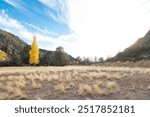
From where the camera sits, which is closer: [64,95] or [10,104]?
[10,104]

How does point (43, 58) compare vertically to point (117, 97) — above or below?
above

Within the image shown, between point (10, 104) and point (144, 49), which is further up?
point (144, 49)

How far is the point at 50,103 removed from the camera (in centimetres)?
1223

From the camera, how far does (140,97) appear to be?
555 inches

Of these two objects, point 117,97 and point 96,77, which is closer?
point 117,97

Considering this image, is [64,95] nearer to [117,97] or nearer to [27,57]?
[117,97]

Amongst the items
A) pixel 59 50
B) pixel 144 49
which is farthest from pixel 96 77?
pixel 144 49

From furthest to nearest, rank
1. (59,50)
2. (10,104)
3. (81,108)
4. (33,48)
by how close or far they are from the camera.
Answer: (59,50) < (33,48) < (10,104) < (81,108)

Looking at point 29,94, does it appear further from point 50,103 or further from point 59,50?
point 59,50

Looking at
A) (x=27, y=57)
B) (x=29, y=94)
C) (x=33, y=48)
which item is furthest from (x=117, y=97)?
(x=27, y=57)

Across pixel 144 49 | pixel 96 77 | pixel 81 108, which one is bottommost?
pixel 81 108

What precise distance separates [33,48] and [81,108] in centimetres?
5935

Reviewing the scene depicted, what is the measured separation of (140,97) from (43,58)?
72.3 m

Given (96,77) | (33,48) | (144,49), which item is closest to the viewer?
(96,77)
